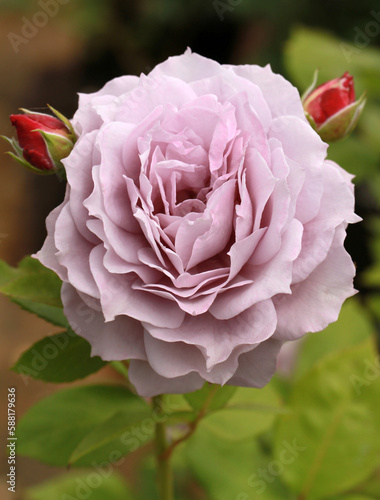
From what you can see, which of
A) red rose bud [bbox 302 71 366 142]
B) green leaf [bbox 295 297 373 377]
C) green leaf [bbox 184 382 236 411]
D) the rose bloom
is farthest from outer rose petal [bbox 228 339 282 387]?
green leaf [bbox 295 297 373 377]

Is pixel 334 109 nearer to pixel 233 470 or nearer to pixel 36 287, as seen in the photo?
pixel 36 287

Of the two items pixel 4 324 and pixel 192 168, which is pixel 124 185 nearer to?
pixel 192 168

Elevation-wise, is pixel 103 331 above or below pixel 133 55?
above

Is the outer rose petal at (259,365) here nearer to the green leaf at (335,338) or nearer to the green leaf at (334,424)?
the green leaf at (334,424)

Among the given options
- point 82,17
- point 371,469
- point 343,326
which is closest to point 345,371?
point 371,469

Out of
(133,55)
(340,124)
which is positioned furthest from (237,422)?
(133,55)
